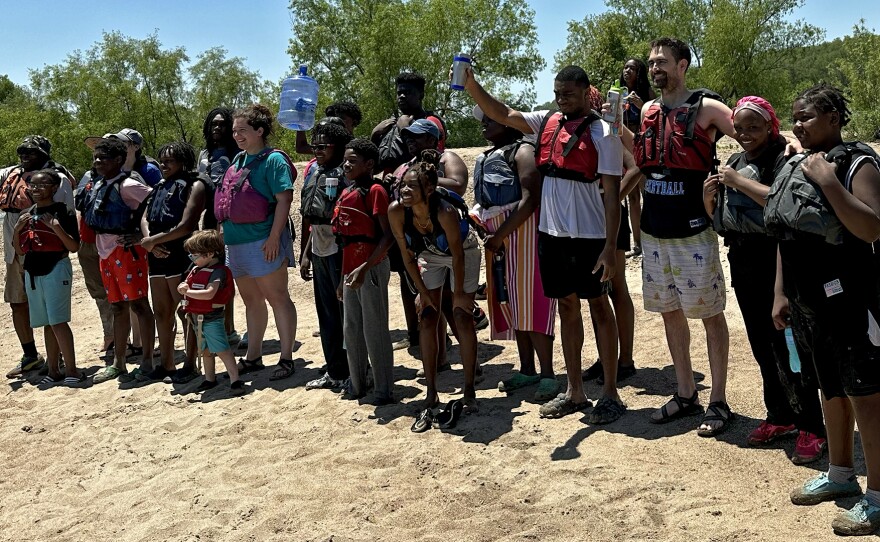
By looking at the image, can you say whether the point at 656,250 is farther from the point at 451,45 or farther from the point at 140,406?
the point at 451,45

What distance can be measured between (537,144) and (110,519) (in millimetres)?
3536

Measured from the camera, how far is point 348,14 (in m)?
40.2

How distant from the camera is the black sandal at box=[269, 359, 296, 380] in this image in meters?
7.39

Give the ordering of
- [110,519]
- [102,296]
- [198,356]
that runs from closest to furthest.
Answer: [110,519] → [198,356] → [102,296]

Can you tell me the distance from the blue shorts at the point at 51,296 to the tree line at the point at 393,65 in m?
27.2

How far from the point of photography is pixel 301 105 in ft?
25.9

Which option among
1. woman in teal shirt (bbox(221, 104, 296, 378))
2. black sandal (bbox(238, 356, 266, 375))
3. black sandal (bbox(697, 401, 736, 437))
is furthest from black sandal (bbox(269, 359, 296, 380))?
black sandal (bbox(697, 401, 736, 437))

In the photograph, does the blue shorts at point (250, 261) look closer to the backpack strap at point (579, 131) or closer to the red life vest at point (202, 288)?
the red life vest at point (202, 288)

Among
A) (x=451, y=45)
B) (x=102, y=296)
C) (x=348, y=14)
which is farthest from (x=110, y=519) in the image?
(x=348, y=14)

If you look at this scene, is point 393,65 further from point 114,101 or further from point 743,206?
point 743,206

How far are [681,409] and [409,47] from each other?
108 feet

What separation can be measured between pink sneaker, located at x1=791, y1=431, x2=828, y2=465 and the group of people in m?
0.01

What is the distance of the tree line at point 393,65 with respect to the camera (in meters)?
36.7

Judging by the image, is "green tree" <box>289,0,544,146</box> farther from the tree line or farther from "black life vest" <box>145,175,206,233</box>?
"black life vest" <box>145,175,206,233</box>
